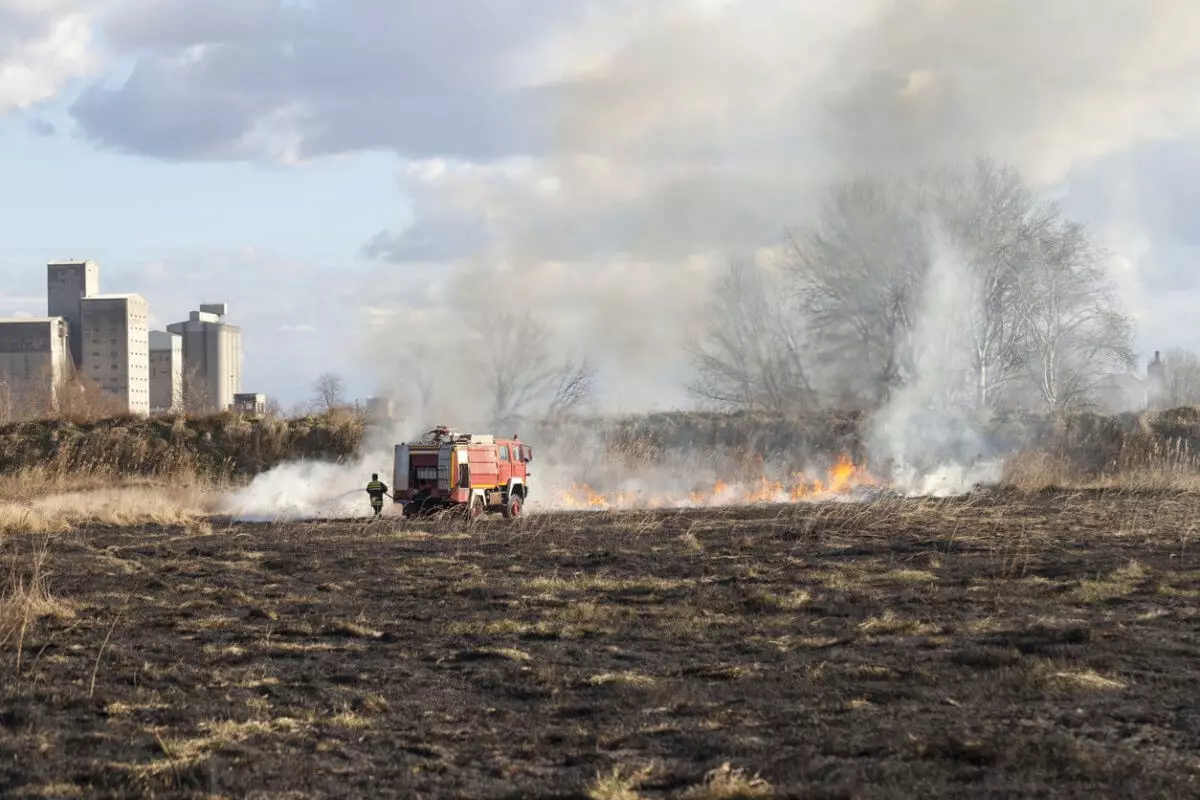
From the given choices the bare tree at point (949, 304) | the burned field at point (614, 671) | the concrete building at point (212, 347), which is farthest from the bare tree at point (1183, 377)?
the concrete building at point (212, 347)

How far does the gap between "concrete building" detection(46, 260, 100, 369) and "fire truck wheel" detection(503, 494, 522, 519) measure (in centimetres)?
14991

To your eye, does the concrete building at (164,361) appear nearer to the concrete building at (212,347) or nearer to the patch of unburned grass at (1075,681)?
the concrete building at (212,347)

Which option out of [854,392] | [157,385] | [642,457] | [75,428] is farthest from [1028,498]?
[157,385]

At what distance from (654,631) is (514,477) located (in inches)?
751

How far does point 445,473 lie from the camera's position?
98.7 ft

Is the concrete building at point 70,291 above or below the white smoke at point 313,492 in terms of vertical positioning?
above

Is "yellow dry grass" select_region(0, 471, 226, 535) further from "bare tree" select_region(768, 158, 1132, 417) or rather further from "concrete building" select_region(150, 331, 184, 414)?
"concrete building" select_region(150, 331, 184, 414)

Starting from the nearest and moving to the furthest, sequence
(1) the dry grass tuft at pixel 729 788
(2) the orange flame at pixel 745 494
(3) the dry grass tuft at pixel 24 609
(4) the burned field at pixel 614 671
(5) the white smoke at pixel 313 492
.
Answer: (1) the dry grass tuft at pixel 729 788, (4) the burned field at pixel 614 671, (3) the dry grass tuft at pixel 24 609, (5) the white smoke at pixel 313 492, (2) the orange flame at pixel 745 494

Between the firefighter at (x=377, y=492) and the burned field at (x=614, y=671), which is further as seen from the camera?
the firefighter at (x=377, y=492)

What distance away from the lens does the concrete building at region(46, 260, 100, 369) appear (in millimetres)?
167375

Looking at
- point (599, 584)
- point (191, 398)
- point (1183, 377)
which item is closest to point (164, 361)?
point (191, 398)

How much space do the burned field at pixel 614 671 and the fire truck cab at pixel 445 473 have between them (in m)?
7.48

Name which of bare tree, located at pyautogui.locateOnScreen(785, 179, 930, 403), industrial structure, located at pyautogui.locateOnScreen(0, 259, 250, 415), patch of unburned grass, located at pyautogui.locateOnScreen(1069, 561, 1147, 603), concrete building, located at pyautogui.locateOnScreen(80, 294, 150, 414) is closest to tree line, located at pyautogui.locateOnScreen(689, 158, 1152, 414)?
bare tree, located at pyautogui.locateOnScreen(785, 179, 930, 403)

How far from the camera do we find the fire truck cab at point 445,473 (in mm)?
30094
